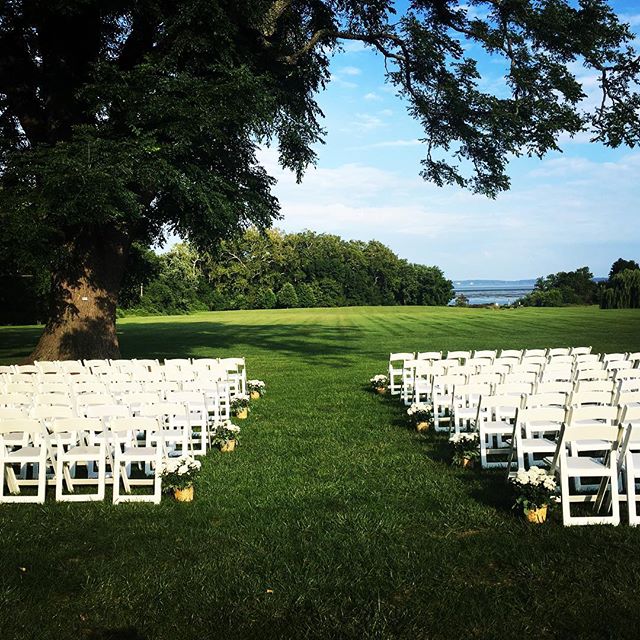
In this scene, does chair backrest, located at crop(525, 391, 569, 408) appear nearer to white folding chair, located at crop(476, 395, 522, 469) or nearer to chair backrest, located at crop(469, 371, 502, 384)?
white folding chair, located at crop(476, 395, 522, 469)

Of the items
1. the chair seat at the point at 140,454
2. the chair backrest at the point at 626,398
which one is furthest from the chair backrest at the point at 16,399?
the chair backrest at the point at 626,398

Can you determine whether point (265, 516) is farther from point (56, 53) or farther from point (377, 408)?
point (56, 53)

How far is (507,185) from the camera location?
2258 centimetres

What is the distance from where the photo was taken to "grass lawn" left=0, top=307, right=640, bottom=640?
443 centimetres

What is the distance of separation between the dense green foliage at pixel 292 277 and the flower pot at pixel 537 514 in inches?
2859

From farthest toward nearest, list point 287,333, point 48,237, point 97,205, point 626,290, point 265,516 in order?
point 626,290 → point 287,333 → point 48,237 → point 97,205 → point 265,516

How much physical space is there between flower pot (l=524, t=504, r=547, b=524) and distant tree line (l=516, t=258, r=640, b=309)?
6018 centimetres

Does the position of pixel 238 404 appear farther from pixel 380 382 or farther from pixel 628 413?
pixel 628 413

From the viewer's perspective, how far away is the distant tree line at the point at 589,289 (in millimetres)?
60656

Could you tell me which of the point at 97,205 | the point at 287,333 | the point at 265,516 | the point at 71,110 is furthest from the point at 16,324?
the point at 265,516

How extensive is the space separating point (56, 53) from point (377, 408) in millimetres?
13883

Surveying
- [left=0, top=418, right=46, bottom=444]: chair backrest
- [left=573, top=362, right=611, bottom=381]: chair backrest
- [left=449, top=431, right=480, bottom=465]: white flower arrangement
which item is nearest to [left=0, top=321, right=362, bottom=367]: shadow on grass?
[left=573, top=362, right=611, bottom=381]: chair backrest

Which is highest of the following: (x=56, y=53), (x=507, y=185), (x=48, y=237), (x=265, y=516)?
(x=56, y=53)

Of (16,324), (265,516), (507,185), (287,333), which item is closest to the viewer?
(265,516)
